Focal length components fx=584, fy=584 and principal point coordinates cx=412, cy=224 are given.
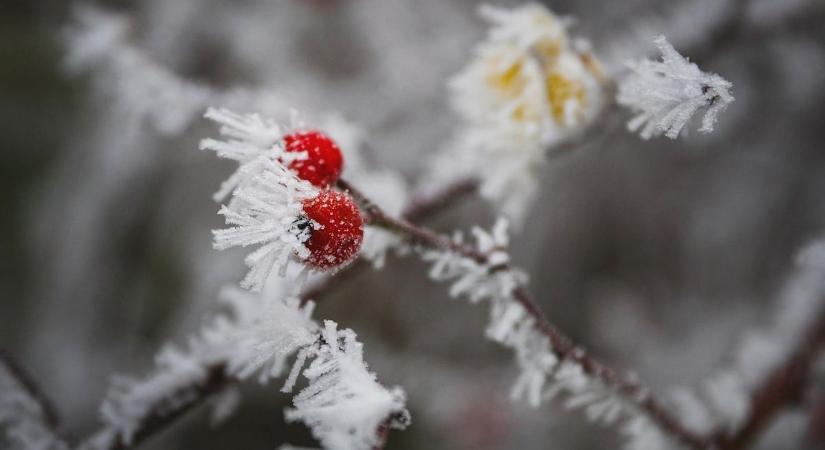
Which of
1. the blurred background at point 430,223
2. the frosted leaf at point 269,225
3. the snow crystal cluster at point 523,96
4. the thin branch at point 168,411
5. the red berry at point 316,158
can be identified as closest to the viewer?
the frosted leaf at point 269,225

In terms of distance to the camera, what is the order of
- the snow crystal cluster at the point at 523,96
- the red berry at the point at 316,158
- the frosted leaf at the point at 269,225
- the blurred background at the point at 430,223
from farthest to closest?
the blurred background at the point at 430,223 < the snow crystal cluster at the point at 523,96 < the red berry at the point at 316,158 < the frosted leaf at the point at 269,225

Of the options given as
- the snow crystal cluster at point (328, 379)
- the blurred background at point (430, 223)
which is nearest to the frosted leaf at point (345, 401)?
the snow crystal cluster at point (328, 379)

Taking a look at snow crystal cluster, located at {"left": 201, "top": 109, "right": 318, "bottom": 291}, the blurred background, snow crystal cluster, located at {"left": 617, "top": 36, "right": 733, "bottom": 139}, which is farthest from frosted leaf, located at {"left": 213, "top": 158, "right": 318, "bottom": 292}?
the blurred background

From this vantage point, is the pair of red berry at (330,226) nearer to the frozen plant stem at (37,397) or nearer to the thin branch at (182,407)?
the thin branch at (182,407)

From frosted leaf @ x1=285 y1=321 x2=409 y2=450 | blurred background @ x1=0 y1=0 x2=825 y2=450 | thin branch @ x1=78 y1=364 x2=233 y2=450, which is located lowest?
frosted leaf @ x1=285 y1=321 x2=409 y2=450

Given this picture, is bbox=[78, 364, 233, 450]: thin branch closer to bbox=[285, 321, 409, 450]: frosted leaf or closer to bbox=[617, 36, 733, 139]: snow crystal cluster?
bbox=[285, 321, 409, 450]: frosted leaf

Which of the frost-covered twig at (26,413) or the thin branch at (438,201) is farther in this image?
the thin branch at (438,201)

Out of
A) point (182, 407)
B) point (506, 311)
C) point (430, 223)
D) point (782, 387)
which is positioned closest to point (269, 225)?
point (506, 311)

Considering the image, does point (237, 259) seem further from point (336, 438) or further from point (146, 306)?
point (336, 438)
